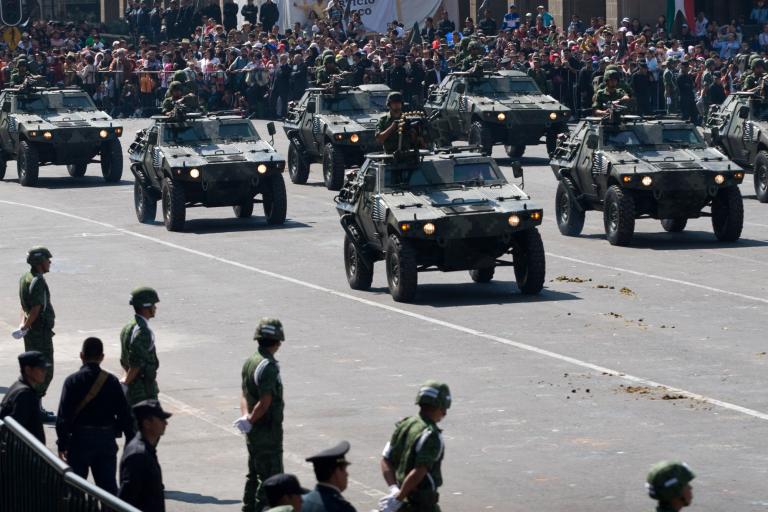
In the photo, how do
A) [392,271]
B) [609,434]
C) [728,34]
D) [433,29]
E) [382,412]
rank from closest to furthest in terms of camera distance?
[609,434] < [382,412] < [392,271] < [728,34] < [433,29]

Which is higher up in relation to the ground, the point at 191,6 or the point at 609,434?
the point at 191,6

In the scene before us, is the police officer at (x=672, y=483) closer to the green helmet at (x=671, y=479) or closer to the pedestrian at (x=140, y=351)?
the green helmet at (x=671, y=479)

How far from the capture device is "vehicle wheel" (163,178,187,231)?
28.5 m

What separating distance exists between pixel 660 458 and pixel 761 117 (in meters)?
19.1

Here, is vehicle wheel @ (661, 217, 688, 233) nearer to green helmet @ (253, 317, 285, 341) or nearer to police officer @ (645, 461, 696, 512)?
green helmet @ (253, 317, 285, 341)

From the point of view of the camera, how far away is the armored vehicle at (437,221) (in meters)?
21.1

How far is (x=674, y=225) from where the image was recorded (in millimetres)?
27422

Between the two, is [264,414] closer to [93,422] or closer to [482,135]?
[93,422]

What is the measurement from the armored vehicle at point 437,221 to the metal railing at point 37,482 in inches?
419

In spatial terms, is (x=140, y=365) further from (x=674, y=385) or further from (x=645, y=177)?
(x=645, y=177)

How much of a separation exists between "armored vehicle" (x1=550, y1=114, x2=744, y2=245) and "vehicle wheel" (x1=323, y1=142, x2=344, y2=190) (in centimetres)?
672

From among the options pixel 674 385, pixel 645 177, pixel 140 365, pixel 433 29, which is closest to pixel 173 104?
pixel 645 177

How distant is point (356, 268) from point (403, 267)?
160 centimetres

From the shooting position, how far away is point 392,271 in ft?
70.9
